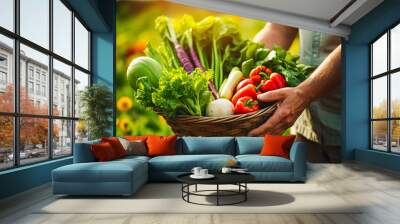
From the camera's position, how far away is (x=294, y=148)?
5.83 meters

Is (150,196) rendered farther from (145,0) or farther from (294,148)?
(145,0)

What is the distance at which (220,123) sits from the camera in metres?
8.16

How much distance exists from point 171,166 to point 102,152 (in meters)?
1.00

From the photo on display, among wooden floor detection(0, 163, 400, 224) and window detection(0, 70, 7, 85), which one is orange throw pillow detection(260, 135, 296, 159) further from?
window detection(0, 70, 7, 85)

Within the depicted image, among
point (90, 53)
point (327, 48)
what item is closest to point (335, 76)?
point (327, 48)

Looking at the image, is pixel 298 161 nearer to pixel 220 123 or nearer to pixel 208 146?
pixel 208 146

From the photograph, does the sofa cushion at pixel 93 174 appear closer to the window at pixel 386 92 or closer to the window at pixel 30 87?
the window at pixel 30 87

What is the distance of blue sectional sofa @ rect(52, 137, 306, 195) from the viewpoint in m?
4.66

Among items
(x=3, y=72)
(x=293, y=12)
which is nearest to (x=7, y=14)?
(x=3, y=72)

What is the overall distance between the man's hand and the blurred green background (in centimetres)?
99

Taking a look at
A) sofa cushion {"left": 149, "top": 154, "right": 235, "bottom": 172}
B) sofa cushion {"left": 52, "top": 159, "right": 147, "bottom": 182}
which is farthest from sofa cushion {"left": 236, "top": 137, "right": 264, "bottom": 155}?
sofa cushion {"left": 52, "top": 159, "right": 147, "bottom": 182}

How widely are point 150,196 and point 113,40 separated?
4.95 meters

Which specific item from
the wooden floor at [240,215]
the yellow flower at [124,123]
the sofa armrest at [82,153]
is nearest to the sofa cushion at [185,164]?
the sofa armrest at [82,153]

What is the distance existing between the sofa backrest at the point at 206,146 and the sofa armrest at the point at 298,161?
1132 millimetres
